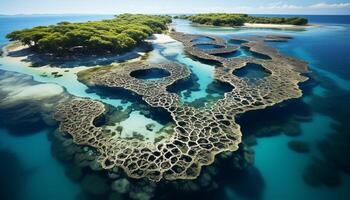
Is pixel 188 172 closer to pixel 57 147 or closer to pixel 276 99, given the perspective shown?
pixel 57 147

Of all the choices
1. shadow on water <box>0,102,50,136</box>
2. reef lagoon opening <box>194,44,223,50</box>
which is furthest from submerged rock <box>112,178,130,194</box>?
reef lagoon opening <box>194,44,223,50</box>

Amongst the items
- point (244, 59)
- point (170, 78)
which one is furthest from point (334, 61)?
point (170, 78)

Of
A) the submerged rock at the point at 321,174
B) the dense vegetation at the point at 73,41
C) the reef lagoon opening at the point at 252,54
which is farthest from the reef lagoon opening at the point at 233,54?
the submerged rock at the point at 321,174

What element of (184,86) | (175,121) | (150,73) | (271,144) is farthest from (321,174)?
(150,73)

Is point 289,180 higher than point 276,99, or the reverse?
point 276,99

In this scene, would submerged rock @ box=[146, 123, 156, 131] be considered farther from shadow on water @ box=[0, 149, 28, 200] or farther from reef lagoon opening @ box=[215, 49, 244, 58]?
reef lagoon opening @ box=[215, 49, 244, 58]

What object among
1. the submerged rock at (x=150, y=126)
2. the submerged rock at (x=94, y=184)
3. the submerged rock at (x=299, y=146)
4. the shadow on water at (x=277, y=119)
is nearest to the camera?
the submerged rock at (x=94, y=184)

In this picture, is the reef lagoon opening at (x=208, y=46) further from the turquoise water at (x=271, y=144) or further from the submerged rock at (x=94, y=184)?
the submerged rock at (x=94, y=184)
